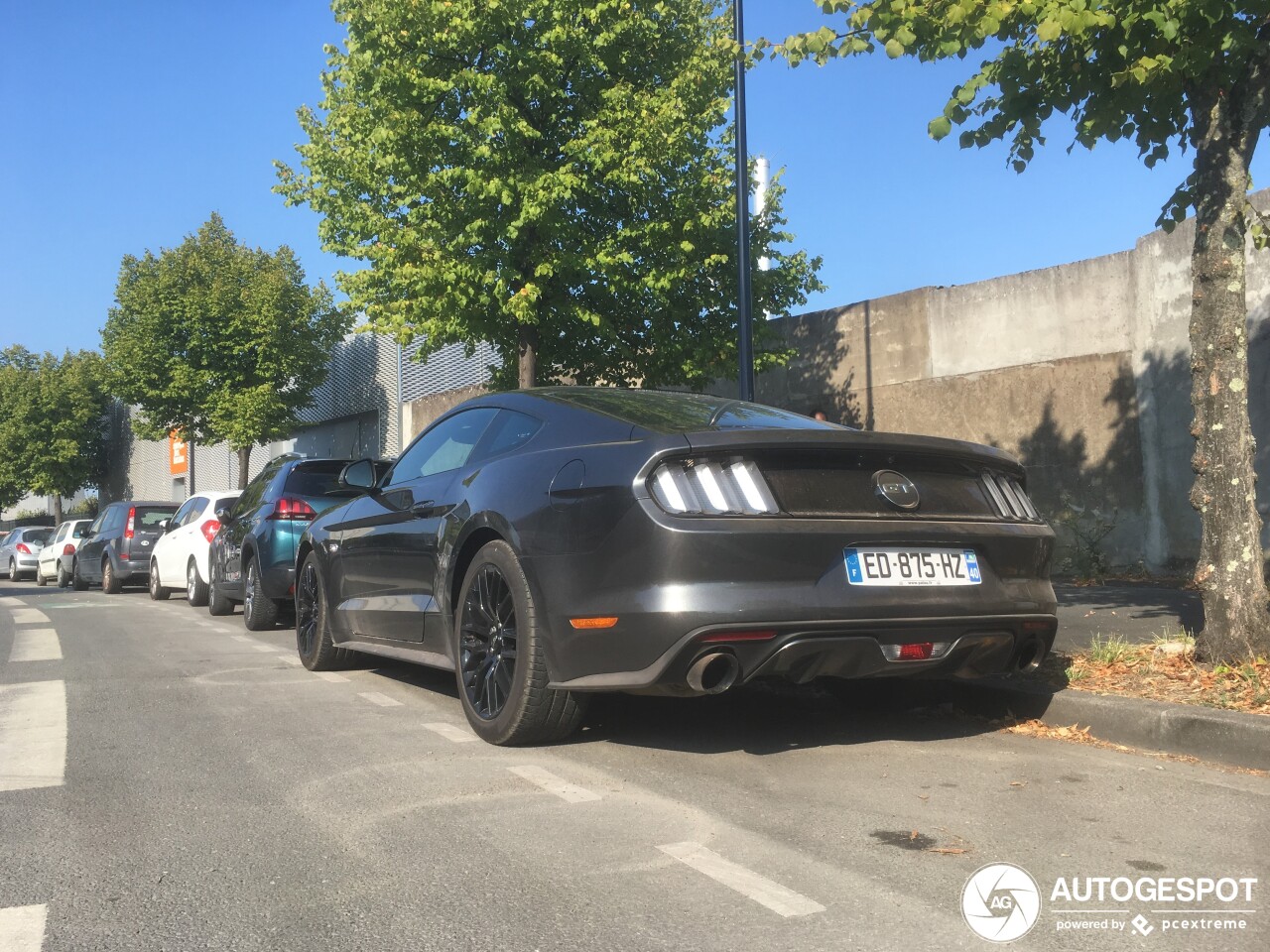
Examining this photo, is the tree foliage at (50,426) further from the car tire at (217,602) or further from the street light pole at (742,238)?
the street light pole at (742,238)

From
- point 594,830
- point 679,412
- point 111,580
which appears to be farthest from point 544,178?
point 111,580

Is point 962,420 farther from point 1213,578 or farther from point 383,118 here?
point 1213,578

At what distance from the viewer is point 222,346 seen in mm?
30750

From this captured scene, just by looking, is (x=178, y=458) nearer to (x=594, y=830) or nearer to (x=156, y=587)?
(x=156, y=587)

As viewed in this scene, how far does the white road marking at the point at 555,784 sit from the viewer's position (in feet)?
13.4

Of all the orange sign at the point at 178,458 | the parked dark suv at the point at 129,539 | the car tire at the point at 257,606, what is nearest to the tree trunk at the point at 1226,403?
the car tire at the point at 257,606

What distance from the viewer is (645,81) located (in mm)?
13875

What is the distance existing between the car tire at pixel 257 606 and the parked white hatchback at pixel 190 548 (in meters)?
3.58

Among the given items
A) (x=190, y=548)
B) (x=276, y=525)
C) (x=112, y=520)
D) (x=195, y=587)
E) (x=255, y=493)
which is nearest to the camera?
(x=276, y=525)

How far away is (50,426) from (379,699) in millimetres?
49136

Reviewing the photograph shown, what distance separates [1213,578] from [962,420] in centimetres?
836

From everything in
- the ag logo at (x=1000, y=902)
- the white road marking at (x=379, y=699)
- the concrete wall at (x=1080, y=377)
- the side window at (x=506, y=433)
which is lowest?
the ag logo at (x=1000, y=902)

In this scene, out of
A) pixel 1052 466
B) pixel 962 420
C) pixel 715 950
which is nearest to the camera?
pixel 715 950

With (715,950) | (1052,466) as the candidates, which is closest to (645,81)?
(1052,466)
